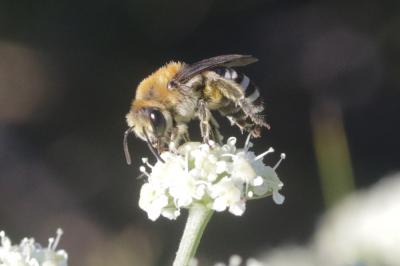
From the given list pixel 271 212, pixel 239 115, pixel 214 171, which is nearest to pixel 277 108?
pixel 271 212

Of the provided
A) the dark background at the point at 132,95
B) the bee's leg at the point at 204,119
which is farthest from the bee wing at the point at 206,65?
the dark background at the point at 132,95

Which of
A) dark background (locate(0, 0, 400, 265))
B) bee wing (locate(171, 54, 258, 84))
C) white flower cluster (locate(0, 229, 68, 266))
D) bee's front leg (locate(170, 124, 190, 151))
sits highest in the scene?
dark background (locate(0, 0, 400, 265))

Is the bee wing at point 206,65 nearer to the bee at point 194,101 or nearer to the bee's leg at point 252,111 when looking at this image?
the bee at point 194,101

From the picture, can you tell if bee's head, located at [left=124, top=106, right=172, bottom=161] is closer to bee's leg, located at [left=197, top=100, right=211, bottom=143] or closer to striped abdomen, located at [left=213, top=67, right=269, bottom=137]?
bee's leg, located at [left=197, top=100, right=211, bottom=143]

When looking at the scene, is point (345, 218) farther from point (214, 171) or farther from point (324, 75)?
point (324, 75)

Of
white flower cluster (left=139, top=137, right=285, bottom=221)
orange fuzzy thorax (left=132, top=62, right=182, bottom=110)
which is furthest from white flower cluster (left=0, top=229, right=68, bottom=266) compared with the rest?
orange fuzzy thorax (left=132, top=62, right=182, bottom=110)
